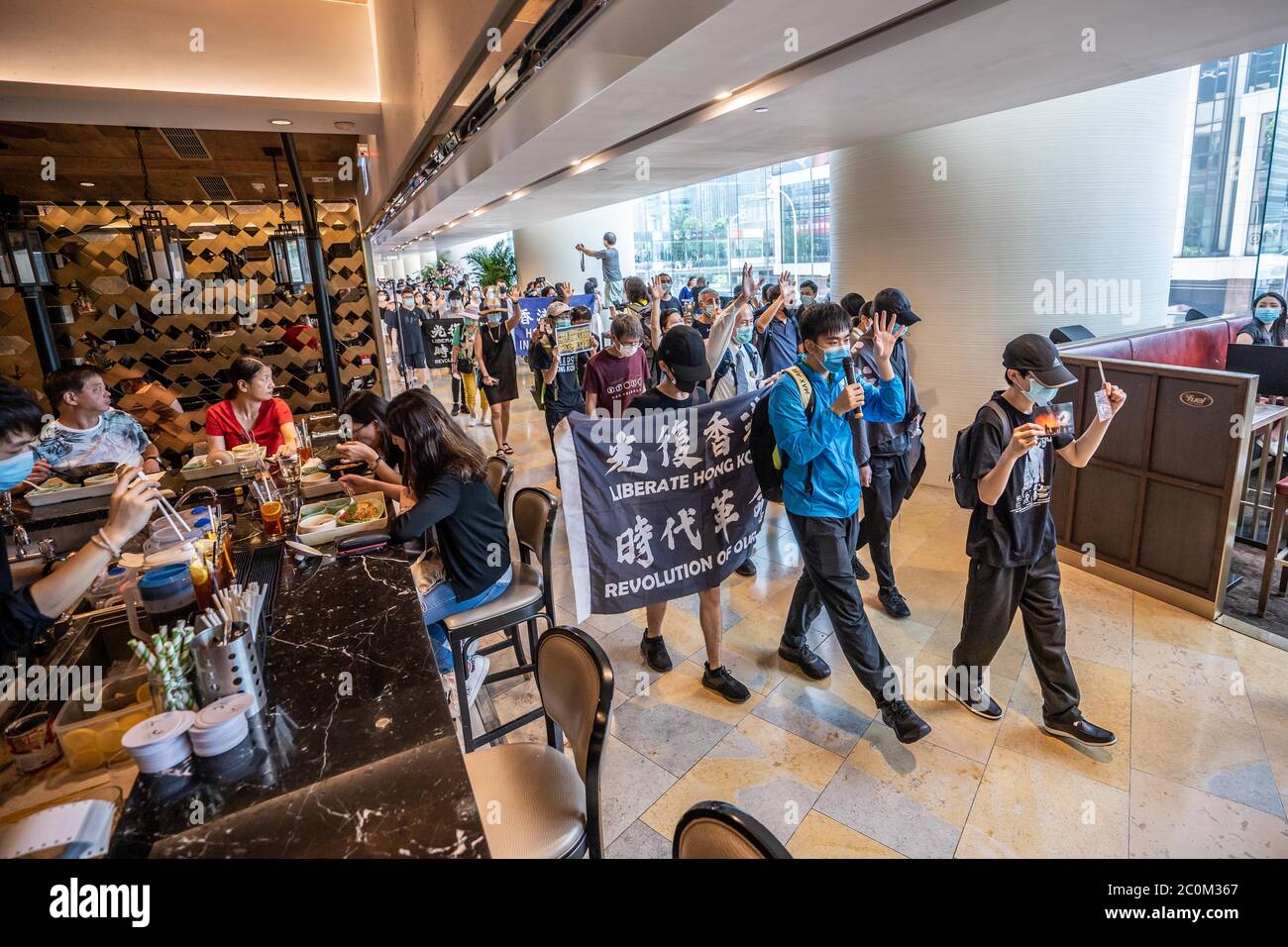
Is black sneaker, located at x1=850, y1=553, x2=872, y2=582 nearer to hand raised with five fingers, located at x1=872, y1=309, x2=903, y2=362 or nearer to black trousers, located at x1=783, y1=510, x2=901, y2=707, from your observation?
black trousers, located at x1=783, y1=510, x2=901, y2=707

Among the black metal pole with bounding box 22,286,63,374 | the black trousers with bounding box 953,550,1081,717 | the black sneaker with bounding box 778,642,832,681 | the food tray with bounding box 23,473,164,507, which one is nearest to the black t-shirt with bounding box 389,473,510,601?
the black sneaker with bounding box 778,642,832,681

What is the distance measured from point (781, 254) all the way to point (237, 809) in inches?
505

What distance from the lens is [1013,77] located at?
3.27 metres

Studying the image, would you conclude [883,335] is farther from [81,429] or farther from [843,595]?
[81,429]

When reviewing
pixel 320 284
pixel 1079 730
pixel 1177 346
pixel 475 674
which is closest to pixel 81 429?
pixel 320 284

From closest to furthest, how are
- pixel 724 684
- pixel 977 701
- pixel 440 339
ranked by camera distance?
1. pixel 977 701
2. pixel 724 684
3. pixel 440 339

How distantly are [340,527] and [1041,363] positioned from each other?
9.73 ft

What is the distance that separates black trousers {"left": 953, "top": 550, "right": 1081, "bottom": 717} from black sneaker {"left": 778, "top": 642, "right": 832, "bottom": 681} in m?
0.80

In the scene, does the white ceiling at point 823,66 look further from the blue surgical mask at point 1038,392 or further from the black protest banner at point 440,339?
the black protest banner at point 440,339

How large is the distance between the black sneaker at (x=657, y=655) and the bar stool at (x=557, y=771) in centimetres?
158

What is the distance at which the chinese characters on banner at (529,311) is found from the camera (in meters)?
10.4

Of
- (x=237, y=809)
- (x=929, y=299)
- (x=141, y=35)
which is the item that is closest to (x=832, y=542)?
(x=237, y=809)

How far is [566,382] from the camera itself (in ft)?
21.3

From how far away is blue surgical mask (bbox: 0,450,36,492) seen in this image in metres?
1.98
